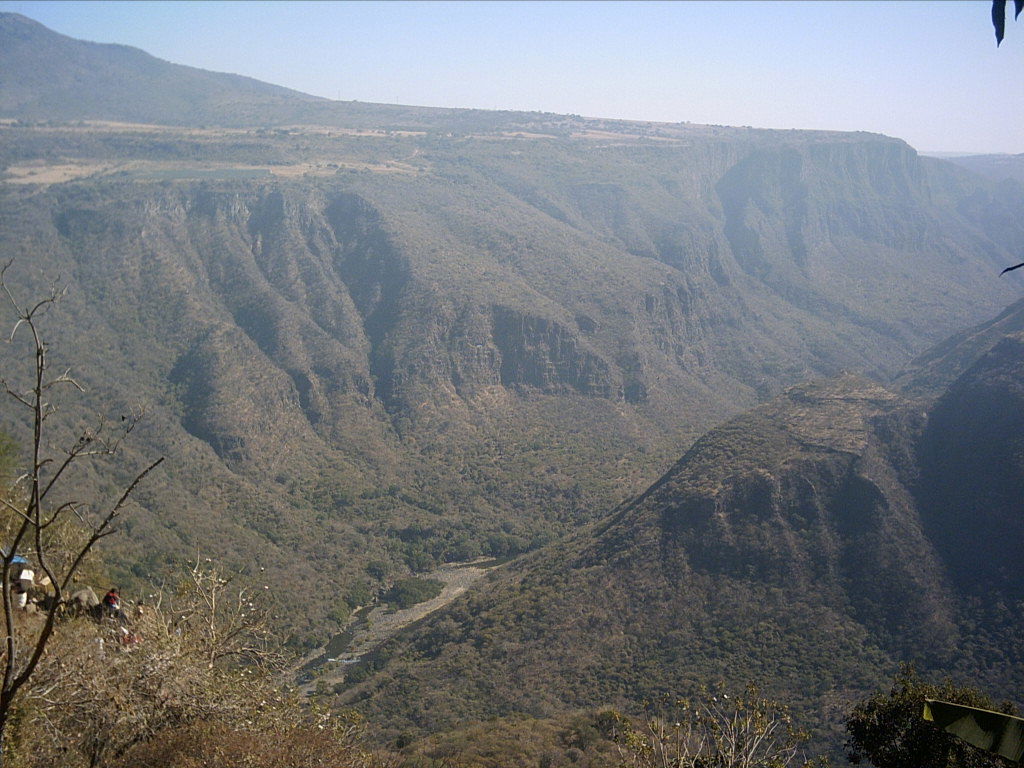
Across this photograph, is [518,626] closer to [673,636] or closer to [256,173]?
[673,636]

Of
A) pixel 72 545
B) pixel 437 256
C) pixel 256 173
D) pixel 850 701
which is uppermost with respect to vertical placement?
pixel 256 173

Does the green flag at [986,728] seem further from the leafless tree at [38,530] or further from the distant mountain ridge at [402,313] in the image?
the distant mountain ridge at [402,313]

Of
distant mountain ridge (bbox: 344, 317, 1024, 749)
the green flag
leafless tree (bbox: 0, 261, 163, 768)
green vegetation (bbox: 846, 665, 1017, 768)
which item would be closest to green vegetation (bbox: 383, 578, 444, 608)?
distant mountain ridge (bbox: 344, 317, 1024, 749)

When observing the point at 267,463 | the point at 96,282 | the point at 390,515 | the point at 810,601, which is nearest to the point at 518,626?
the point at 810,601

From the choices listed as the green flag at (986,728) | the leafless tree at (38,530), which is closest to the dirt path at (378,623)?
the leafless tree at (38,530)

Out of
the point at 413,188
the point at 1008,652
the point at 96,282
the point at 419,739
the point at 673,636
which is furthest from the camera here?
the point at 413,188

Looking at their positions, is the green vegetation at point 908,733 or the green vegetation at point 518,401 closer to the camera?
the green vegetation at point 908,733
